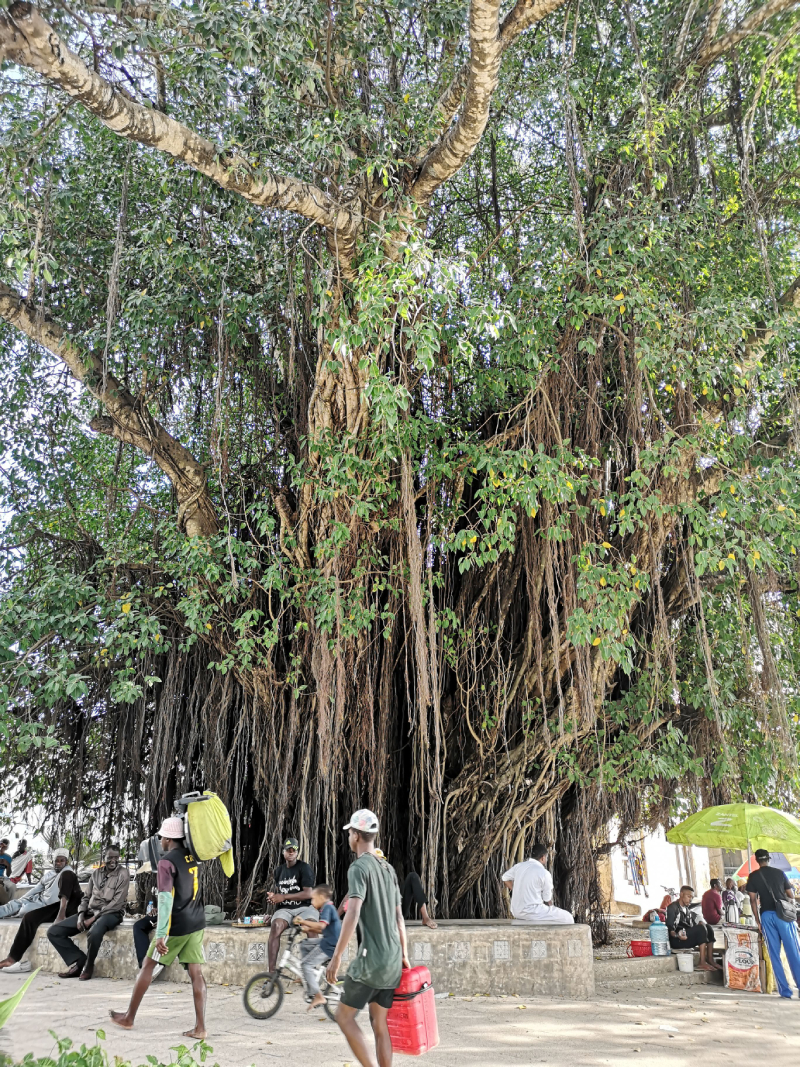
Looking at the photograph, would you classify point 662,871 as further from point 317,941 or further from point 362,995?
point 362,995

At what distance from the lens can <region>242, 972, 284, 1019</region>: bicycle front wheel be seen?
408cm

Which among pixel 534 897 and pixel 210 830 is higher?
pixel 210 830

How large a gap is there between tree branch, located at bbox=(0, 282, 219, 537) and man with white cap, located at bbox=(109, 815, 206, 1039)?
2529 mm

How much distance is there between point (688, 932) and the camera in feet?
22.1

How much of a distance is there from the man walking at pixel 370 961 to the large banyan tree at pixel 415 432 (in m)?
2.43

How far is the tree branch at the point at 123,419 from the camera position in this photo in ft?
17.7

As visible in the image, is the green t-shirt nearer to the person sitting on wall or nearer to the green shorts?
the green shorts

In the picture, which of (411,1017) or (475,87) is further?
(475,87)

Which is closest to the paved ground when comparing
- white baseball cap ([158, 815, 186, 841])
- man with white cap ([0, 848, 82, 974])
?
man with white cap ([0, 848, 82, 974])

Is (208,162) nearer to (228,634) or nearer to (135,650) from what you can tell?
(228,634)

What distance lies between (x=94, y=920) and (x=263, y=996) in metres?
1.88

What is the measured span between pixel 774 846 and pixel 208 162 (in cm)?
569

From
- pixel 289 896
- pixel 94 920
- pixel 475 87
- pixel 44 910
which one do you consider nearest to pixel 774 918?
pixel 289 896

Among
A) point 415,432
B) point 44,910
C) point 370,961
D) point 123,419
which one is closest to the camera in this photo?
point 370,961
